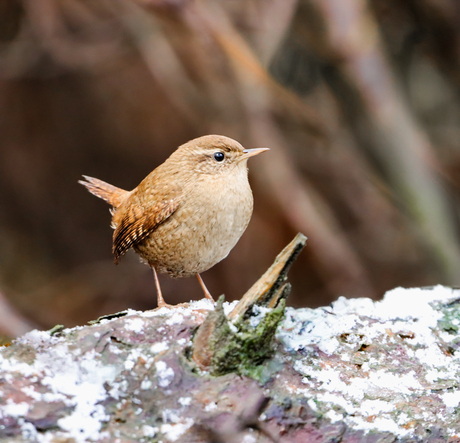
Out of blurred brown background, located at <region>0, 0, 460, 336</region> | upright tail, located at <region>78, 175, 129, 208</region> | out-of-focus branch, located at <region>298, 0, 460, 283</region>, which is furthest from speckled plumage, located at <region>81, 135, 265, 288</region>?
out-of-focus branch, located at <region>298, 0, 460, 283</region>

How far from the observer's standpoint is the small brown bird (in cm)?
239

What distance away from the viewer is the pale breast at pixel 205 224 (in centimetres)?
238

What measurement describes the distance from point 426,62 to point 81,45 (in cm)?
320

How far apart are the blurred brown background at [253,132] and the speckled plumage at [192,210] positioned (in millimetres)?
1928

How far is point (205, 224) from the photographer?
2.37 metres

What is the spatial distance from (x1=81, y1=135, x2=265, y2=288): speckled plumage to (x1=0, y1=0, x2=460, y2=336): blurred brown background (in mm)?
1928

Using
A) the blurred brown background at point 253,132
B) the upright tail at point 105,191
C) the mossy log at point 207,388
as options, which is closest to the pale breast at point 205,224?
the mossy log at point 207,388

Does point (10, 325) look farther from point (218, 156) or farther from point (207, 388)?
point (207, 388)

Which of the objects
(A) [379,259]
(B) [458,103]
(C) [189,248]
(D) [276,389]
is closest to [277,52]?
(B) [458,103]

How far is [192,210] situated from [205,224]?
86 millimetres

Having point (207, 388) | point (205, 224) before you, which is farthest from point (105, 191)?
point (207, 388)

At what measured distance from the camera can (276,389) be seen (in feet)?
5.50

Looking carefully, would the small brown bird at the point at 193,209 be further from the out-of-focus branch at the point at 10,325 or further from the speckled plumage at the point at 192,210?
the out-of-focus branch at the point at 10,325

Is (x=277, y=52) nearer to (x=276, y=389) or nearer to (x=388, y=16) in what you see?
(x=388, y=16)
